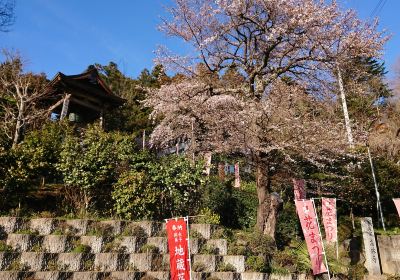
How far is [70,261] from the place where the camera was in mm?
8703

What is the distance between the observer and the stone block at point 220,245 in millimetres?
10242

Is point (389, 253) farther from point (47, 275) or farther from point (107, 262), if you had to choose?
point (47, 275)

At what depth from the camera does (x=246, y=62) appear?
1277 centimetres

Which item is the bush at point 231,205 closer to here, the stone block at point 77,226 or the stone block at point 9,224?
the stone block at point 77,226

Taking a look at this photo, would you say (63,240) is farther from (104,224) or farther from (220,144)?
(220,144)

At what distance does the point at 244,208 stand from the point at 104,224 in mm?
5416

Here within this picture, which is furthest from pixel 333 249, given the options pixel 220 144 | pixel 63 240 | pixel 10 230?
pixel 10 230

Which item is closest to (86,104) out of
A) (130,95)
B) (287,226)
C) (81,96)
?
(81,96)

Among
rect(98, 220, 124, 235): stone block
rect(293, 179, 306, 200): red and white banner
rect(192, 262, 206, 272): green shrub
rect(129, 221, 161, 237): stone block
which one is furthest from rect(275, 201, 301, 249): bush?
rect(98, 220, 124, 235): stone block

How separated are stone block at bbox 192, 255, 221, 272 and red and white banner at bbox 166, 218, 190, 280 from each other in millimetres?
1184

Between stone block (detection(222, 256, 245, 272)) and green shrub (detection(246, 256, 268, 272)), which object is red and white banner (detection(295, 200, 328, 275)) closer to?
green shrub (detection(246, 256, 268, 272))

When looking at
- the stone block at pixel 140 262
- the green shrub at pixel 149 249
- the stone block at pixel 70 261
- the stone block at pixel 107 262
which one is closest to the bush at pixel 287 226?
the green shrub at pixel 149 249

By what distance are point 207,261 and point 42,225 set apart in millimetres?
4459

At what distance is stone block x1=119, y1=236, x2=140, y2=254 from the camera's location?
9523 millimetres
